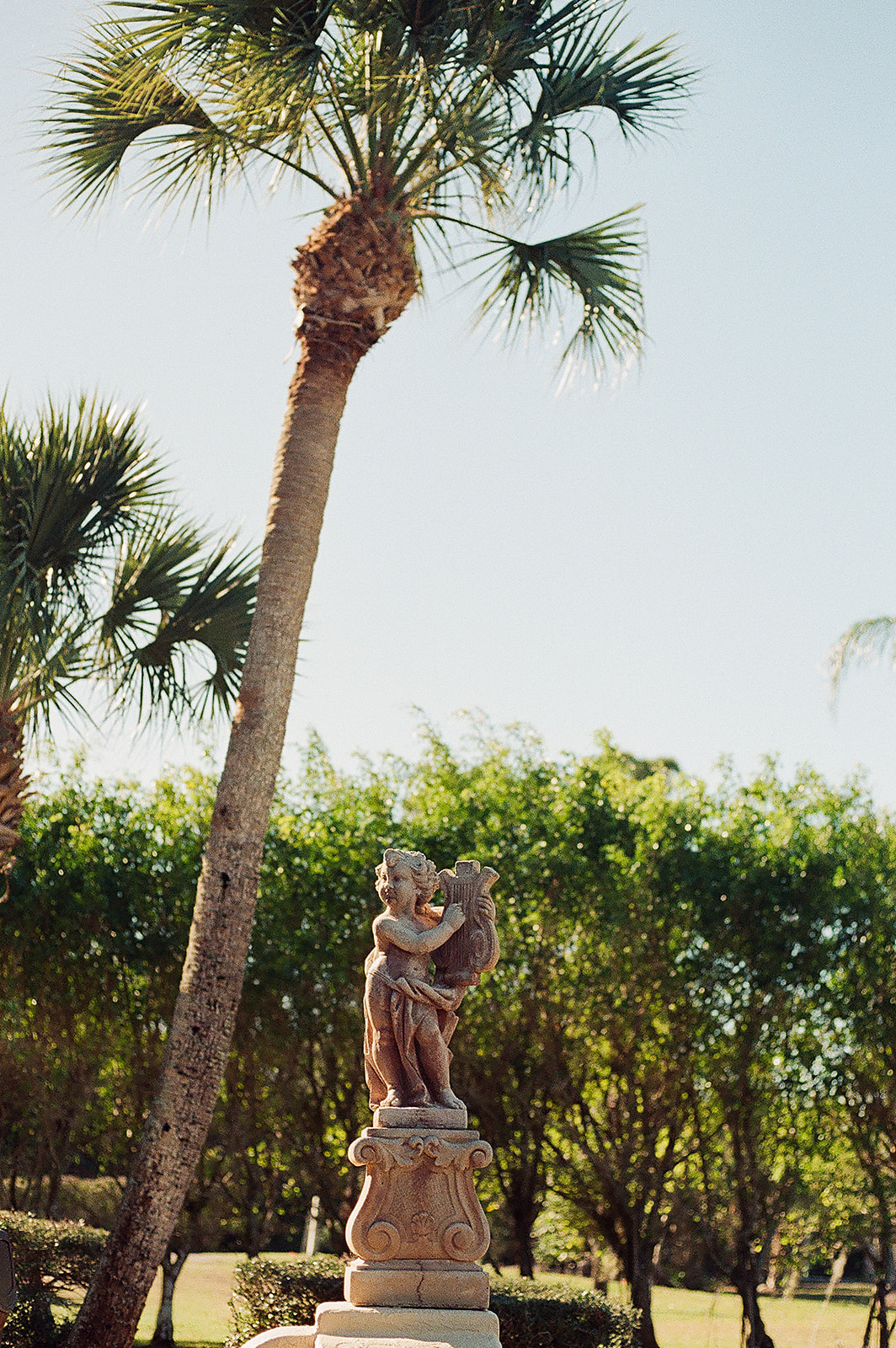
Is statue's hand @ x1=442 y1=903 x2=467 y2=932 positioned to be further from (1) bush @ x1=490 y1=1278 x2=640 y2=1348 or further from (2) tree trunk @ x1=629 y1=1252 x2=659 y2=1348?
(2) tree trunk @ x1=629 y1=1252 x2=659 y2=1348

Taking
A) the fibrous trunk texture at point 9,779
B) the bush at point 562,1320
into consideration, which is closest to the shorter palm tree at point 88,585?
the fibrous trunk texture at point 9,779

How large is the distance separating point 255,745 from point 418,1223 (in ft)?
11.8

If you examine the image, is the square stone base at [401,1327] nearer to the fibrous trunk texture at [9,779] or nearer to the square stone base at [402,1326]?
the square stone base at [402,1326]

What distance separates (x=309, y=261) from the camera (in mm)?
8875

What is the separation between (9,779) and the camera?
7.96 metres

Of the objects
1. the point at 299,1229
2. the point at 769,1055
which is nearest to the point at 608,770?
the point at 769,1055

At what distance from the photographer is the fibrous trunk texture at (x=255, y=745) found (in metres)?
7.21

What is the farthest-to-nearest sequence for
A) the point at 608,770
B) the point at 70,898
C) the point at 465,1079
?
the point at 608,770, the point at 465,1079, the point at 70,898

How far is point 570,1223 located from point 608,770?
6.47 meters

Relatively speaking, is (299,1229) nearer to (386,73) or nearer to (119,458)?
(119,458)

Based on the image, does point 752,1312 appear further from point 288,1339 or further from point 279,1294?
point 288,1339

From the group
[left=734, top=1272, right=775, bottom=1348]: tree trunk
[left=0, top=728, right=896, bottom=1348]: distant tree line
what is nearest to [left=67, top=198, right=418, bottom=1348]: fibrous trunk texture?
[left=0, top=728, right=896, bottom=1348]: distant tree line

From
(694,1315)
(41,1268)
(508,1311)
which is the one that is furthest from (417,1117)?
(694,1315)

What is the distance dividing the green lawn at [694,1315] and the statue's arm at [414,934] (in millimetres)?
9616
